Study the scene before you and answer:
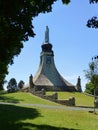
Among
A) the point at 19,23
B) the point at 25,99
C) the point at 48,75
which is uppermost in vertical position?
the point at 48,75

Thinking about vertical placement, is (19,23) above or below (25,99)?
above

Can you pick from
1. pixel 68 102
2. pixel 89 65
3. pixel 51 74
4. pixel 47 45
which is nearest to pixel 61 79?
pixel 51 74

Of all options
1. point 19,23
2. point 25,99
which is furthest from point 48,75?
point 19,23

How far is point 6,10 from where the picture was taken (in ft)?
55.8

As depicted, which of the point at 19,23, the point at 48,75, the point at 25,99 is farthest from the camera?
the point at 48,75

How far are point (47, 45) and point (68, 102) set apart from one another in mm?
46985

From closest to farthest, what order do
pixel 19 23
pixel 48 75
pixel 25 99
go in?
pixel 19 23 < pixel 25 99 < pixel 48 75

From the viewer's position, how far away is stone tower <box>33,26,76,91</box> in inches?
3246

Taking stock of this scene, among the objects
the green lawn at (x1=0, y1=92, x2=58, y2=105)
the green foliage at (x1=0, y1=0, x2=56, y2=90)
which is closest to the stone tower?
the green lawn at (x1=0, y1=92, x2=58, y2=105)

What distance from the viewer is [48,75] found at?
89.2 m

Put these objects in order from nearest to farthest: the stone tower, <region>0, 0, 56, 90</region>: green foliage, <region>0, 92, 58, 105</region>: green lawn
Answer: <region>0, 0, 56, 90</region>: green foliage < <region>0, 92, 58, 105</region>: green lawn < the stone tower

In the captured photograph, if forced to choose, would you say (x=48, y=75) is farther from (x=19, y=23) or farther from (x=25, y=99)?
(x=19, y=23)

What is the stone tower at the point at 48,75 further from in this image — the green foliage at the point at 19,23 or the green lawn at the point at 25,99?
the green foliage at the point at 19,23

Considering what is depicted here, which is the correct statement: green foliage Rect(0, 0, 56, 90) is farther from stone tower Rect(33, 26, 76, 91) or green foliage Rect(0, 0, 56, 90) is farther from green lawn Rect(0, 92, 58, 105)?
stone tower Rect(33, 26, 76, 91)
